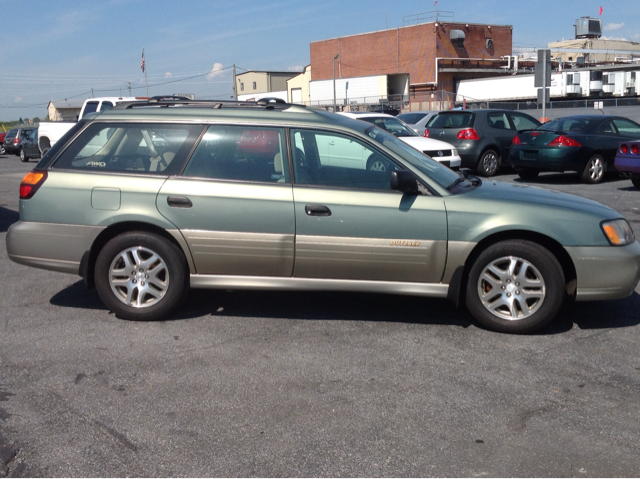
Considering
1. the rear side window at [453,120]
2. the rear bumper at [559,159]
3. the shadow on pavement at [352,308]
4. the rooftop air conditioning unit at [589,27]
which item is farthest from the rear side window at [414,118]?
the rooftop air conditioning unit at [589,27]

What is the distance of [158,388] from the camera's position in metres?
4.10

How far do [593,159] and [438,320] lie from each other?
35.0 feet

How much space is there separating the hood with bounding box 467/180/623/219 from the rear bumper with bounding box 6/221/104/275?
3.11 meters

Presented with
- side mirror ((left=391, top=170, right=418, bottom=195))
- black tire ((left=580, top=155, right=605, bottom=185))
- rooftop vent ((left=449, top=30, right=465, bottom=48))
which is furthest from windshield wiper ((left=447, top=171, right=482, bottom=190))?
rooftop vent ((left=449, top=30, right=465, bottom=48))

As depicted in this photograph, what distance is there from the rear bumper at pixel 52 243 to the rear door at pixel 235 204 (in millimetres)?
719

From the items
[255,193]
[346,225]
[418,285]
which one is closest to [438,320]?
[418,285]

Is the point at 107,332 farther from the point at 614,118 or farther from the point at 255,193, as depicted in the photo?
the point at 614,118

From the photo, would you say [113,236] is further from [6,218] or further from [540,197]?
[6,218]

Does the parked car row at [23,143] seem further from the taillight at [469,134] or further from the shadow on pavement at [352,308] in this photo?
the shadow on pavement at [352,308]

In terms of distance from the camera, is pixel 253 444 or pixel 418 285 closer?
pixel 253 444

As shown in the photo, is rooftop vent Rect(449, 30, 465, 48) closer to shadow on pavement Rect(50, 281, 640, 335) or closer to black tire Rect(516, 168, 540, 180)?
black tire Rect(516, 168, 540, 180)

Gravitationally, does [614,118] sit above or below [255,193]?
above

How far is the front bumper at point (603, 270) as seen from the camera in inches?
194

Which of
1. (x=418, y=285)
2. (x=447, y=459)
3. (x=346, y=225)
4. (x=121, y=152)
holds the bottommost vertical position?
(x=447, y=459)
